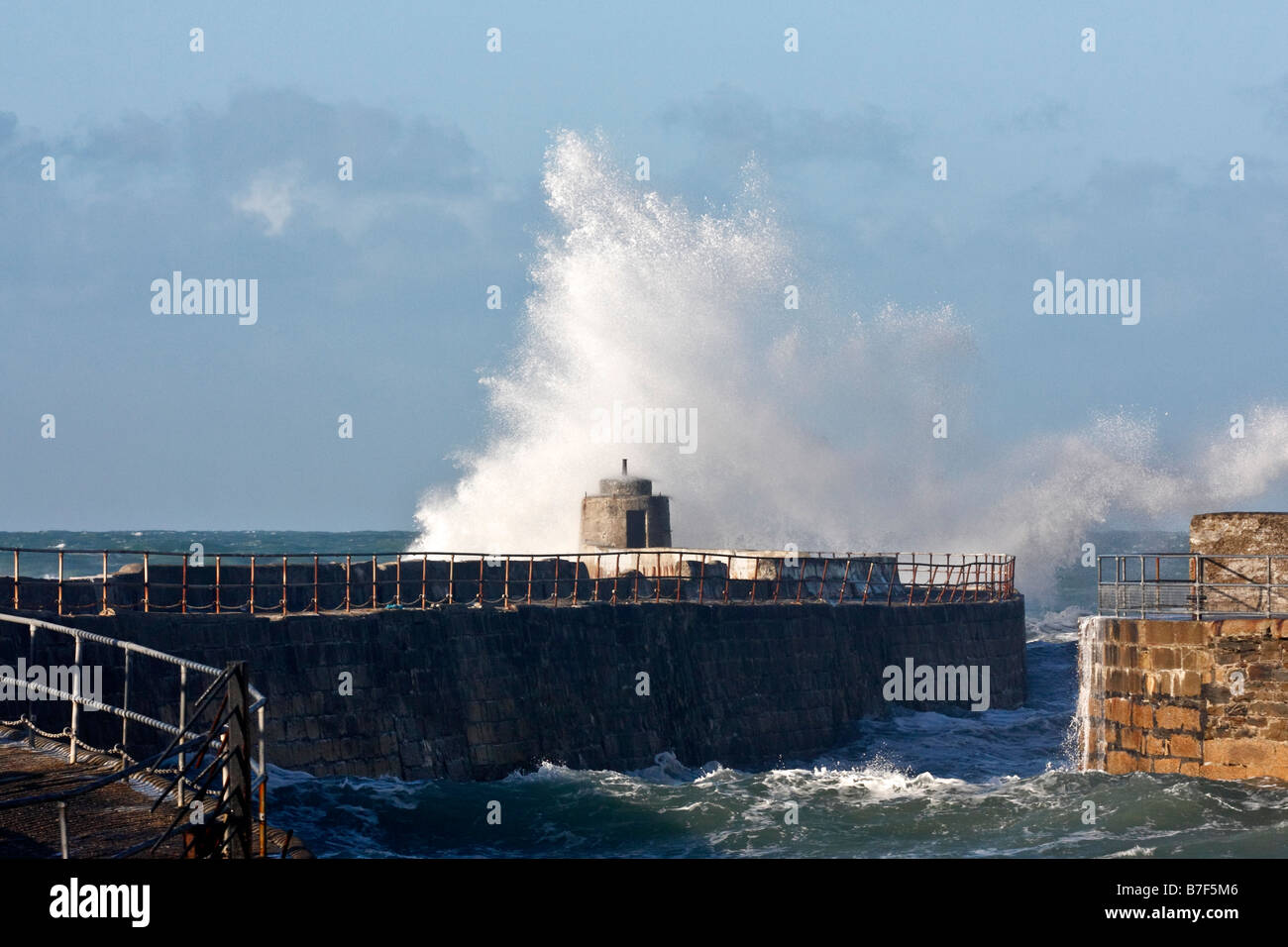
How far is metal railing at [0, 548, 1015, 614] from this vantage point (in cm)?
2064

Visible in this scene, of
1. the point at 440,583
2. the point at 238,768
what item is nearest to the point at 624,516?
the point at 440,583

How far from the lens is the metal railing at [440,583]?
20.6 metres

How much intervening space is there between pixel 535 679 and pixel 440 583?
2.46 meters

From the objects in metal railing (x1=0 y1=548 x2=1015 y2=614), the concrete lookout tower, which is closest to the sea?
metal railing (x1=0 y1=548 x2=1015 y2=614)

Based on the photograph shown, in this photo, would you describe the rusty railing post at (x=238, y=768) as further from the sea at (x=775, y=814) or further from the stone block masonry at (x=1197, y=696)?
the stone block masonry at (x=1197, y=696)

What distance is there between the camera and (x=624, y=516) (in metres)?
35.6

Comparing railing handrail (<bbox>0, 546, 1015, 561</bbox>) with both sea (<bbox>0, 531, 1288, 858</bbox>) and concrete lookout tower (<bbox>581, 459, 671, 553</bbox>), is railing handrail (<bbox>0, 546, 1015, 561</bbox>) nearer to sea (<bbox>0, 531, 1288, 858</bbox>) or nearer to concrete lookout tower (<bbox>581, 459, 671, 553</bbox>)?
concrete lookout tower (<bbox>581, 459, 671, 553</bbox>)

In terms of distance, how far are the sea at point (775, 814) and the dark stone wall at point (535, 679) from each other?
558 mm

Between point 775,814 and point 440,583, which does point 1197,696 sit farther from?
point 440,583

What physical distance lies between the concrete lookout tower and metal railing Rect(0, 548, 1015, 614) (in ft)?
4.47

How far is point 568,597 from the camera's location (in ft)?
90.1
